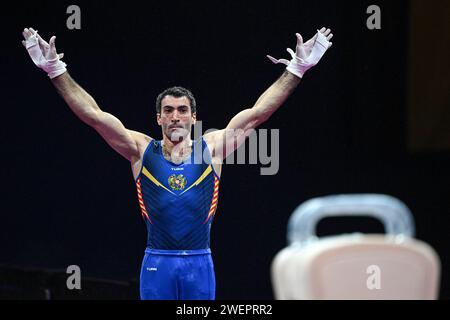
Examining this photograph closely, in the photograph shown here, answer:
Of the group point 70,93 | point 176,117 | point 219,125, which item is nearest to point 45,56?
point 70,93

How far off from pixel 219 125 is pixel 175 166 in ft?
4.95

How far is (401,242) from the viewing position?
2275 mm

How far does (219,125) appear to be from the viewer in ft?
20.1

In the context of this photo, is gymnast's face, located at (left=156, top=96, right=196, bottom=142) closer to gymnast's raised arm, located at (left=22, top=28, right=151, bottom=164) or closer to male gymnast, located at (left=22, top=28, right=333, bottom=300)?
male gymnast, located at (left=22, top=28, right=333, bottom=300)

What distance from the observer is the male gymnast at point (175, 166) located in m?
4.54

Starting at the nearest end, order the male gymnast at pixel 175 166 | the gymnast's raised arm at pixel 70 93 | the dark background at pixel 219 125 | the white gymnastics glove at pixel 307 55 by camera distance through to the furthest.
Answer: the male gymnast at pixel 175 166, the gymnast's raised arm at pixel 70 93, the white gymnastics glove at pixel 307 55, the dark background at pixel 219 125

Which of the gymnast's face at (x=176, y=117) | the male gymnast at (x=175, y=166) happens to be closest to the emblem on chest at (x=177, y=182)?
the male gymnast at (x=175, y=166)

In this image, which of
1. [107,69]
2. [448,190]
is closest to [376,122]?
[448,190]

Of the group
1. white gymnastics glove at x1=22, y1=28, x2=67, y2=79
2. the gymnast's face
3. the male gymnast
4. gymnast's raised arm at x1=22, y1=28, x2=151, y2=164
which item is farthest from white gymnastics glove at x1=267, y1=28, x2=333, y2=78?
white gymnastics glove at x1=22, y1=28, x2=67, y2=79

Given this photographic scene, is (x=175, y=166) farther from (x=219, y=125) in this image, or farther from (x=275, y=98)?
(x=219, y=125)

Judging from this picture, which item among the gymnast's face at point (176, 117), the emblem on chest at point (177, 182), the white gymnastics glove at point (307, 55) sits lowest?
the emblem on chest at point (177, 182)

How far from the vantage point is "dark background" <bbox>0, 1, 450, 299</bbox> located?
5.74 metres

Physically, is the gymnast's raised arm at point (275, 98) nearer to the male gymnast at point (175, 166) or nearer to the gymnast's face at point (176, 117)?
the male gymnast at point (175, 166)

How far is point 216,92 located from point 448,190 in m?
2.01
